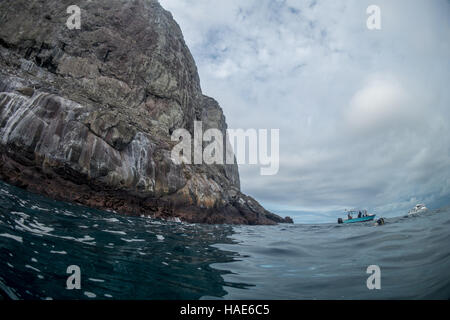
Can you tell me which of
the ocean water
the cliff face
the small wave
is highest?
the cliff face

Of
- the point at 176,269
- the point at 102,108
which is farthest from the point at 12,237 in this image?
the point at 102,108

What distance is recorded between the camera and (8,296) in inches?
126

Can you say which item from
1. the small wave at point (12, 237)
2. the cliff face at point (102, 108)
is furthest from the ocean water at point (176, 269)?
the cliff face at point (102, 108)

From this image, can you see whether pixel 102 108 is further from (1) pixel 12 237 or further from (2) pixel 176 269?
(2) pixel 176 269

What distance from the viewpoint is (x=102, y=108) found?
20484 millimetres

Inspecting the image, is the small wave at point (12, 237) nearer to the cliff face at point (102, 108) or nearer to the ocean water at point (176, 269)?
the ocean water at point (176, 269)

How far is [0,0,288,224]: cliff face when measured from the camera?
47.5ft

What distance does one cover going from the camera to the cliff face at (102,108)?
14492 mm

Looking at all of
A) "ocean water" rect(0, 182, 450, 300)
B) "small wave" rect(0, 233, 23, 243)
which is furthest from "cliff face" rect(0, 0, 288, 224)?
"small wave" rect(0, 233, 23, 243)

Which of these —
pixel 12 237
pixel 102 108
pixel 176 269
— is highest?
pixel 102 108

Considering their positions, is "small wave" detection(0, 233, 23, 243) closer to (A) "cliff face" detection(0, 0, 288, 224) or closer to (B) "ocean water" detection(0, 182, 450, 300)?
(B) "ocean water" detection(0, 182, 450, 300)

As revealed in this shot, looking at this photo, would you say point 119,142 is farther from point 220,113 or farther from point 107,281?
point 220,113

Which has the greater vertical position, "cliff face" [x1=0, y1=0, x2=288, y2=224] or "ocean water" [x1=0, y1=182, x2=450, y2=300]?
"cliff face" [x1=0, y1=0, x2=288, y2=224]
